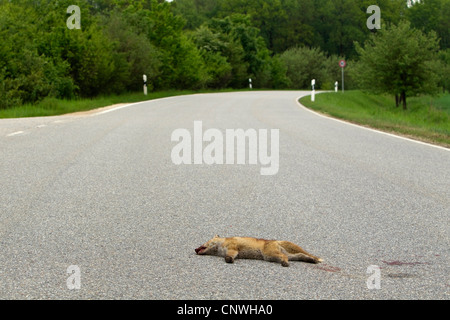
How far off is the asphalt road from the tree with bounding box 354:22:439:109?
26.8 meters

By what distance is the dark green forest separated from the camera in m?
23.7

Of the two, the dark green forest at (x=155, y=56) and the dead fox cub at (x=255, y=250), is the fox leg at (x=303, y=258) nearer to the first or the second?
the dead fox cub at (x=255, y=250)

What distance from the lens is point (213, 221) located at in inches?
215

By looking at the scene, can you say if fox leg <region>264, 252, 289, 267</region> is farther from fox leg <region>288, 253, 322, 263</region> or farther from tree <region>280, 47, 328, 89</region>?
tree <region>280, 47, 328, 89</region>

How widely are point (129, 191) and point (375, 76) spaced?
32951mm

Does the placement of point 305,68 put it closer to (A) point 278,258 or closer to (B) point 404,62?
(B) point 404,62

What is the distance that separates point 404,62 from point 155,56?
53.2ft

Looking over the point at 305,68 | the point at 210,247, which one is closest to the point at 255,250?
the point at 210,247

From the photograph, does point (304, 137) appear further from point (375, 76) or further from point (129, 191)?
point (375, 76)

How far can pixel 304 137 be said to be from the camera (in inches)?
508

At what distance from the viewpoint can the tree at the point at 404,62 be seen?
35875mm

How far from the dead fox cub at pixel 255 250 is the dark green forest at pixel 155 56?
18733 millimetres

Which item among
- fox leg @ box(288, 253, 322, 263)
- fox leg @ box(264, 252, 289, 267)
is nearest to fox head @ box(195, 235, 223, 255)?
fox leg @ box(264, 252, 289, 267)

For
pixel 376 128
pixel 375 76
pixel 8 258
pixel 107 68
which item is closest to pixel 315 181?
pixel 8 258
